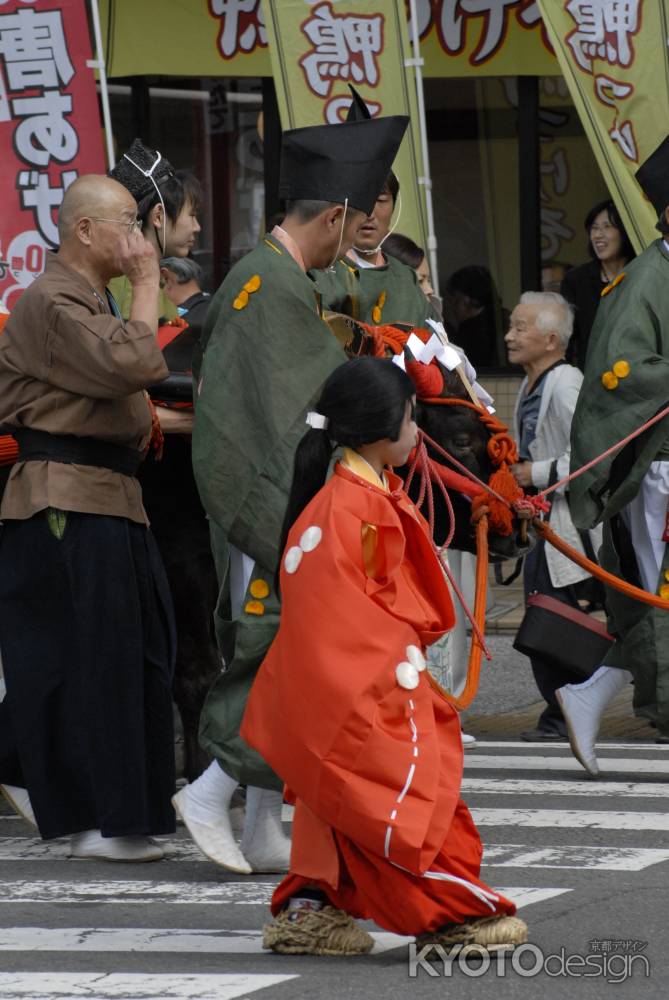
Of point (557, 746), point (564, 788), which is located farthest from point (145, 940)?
point (557, 746)

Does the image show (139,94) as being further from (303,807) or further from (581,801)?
(303,807)

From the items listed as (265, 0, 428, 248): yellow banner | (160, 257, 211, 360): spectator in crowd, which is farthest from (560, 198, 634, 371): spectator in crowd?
(160, 257, 211, 360): spectator in crowd

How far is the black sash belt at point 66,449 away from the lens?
5750 millimetres

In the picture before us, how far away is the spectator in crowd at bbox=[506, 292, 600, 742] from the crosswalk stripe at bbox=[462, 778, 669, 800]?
1121 mm

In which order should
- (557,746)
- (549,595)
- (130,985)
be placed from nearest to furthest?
(130,985), (557,746), (549,595)

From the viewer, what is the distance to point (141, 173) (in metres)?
6.36

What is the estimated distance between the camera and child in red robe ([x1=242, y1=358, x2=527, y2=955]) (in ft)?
14.2

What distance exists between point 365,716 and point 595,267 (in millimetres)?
7779

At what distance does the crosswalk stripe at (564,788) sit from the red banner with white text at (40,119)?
521cm

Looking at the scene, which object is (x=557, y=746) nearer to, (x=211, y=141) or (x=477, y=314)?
(x=477, y=314)

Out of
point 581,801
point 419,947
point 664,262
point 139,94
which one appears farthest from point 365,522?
point 139,94

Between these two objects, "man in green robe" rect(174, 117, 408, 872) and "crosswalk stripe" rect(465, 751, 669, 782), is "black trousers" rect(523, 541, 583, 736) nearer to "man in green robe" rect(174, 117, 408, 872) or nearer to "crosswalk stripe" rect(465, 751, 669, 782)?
"crosswalk stripe" rect(465, 751, 669, 782)

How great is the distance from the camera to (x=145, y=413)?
19.2ft

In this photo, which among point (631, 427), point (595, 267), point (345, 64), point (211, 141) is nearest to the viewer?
point (631, 427)
